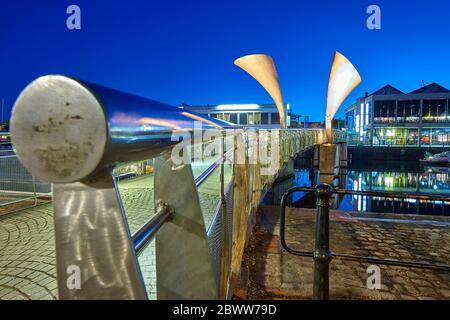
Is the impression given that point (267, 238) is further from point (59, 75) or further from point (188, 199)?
point (59, 75)

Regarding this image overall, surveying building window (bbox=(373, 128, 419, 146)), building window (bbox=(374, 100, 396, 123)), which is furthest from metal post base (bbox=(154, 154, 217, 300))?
building window (bbox=(374, 100, 396, 123))

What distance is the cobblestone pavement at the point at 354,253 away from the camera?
13.2 feet

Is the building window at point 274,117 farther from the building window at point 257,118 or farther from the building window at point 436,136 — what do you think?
the building window at point 436,136

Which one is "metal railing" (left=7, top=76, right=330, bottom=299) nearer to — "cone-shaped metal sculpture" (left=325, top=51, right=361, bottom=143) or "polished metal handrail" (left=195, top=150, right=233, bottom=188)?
"polished metal handrail" (left=195, top=150, right=233, bottom=188)

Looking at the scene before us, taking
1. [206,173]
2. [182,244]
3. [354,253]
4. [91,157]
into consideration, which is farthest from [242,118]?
[91,157]

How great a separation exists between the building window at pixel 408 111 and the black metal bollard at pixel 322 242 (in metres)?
54.0

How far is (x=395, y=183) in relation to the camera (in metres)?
28.3

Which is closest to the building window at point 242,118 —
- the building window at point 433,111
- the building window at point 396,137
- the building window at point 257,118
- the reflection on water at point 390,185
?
the building window at point 257,118

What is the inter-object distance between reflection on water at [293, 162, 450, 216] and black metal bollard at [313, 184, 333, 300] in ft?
50.0

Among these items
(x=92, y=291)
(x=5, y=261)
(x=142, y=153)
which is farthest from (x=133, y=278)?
(x=5, y=261)

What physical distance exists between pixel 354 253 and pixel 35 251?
5065 mm

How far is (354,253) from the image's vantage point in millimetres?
5426

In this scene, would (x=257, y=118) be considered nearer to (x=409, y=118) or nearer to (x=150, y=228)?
(x=409, y=118)
